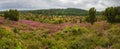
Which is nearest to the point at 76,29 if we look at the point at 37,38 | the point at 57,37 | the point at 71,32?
the point at 71,32

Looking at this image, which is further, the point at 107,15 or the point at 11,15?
the point at 11,15

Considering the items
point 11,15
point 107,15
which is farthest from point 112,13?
point 11,15

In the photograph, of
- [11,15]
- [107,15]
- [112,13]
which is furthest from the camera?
[11,15]

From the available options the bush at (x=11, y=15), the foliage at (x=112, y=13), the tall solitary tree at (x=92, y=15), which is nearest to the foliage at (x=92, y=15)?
the tall solitary tree at (x=92, y=15)

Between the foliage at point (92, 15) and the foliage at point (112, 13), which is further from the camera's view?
the foliage at point (92, 15)

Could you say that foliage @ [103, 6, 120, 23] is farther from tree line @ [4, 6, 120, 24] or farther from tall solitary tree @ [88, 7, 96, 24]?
tall solitary tree @ [88, 7, 96, 24]

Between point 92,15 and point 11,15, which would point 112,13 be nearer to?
point 92,15

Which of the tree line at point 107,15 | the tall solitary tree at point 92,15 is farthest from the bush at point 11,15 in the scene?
the tall solitary tree at point 92,15

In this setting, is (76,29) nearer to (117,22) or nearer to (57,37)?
(57,37)

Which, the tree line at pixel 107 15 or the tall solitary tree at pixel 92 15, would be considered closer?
the tree line at pixel 107 15

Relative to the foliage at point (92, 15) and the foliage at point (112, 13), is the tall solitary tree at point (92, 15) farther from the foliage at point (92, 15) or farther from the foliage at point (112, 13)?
the foliage at point (112, 13)

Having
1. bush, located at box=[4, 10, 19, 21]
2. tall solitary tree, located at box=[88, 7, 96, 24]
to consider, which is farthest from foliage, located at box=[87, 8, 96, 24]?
bush, located at box=[4, 10, 19, 21]
